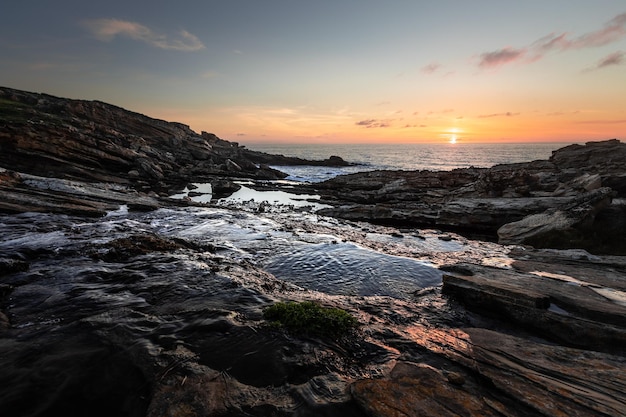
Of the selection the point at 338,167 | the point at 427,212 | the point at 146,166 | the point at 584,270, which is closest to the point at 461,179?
the point at 427,212

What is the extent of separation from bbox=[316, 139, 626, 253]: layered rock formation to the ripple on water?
11.3 meters

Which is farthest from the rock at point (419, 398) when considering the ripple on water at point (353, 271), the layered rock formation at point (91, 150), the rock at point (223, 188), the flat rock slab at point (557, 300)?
the layered rock formation at point (91, 150)

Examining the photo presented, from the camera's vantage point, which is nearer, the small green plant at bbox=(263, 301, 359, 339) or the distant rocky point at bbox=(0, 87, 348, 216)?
the small green plant at bbox=(263, 301, 359, 339)

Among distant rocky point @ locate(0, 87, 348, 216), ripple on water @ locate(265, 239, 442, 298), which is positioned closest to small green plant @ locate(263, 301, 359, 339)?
ripple on water @ locate(265, 239, 442, 298)

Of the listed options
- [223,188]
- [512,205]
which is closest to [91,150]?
[223,188]

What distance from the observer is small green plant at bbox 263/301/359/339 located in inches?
297

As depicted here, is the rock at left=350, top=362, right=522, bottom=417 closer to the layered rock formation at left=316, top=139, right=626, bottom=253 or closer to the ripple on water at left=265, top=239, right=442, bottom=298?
the ripple on water at left=265, top=239, right=442, bottom=298

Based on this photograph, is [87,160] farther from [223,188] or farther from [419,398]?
[419,398]

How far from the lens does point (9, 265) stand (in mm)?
10664

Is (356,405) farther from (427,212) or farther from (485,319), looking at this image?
(427,212)

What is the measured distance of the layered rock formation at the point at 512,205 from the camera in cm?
1867

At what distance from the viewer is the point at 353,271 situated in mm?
14211

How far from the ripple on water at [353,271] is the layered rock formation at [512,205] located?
11.3 meters

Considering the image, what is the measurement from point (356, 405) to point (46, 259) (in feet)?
47.5
